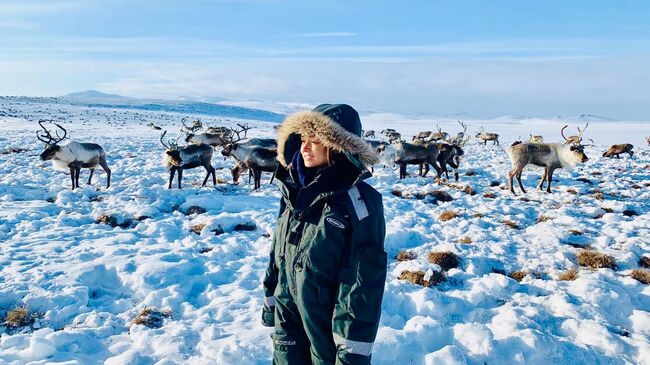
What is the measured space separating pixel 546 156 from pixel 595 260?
6830 millimetres

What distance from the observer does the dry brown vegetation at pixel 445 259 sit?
19.9ft

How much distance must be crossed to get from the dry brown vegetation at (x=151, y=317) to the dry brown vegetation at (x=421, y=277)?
2.96m

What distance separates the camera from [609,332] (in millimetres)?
4156

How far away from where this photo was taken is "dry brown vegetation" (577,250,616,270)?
5.90 m

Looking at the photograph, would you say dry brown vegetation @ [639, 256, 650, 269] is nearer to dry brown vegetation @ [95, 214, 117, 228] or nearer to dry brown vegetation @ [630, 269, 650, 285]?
dry brown vegetation @ [630, 269, 650, 285]

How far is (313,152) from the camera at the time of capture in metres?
2.42

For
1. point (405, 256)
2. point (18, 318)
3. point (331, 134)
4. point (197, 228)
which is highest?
point (331, 134)

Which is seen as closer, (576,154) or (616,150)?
(576,154)

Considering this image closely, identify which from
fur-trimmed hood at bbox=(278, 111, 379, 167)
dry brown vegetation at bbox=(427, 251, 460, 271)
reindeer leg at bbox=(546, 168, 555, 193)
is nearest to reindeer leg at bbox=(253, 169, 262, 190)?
dry brown vegetation at bbox=(427, 251, 460, 271)

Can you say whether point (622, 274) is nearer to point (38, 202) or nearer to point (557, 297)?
point (557, 297)

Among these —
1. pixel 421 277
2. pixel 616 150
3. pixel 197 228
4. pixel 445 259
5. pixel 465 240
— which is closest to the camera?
pixel 421 277

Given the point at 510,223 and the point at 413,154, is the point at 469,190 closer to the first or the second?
the point at 413,154

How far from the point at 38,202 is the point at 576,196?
12.6 m

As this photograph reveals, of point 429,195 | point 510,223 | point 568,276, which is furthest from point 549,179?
point 568,276
